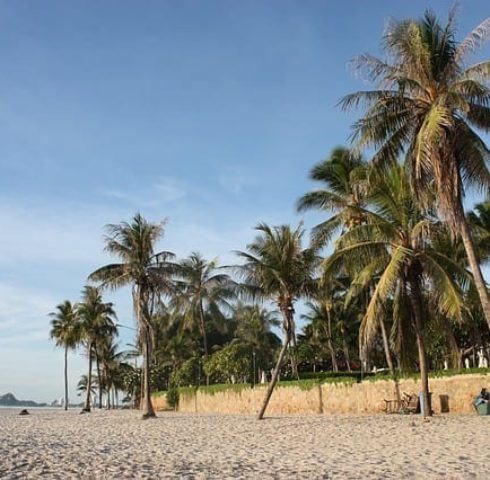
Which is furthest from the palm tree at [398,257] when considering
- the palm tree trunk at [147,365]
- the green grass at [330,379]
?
the palm tree trunk at [147,365]

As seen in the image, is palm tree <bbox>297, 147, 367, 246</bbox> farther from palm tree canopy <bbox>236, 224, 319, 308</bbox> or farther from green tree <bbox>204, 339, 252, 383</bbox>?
green tree <bbox>204, 339, 252, 383</bbox>

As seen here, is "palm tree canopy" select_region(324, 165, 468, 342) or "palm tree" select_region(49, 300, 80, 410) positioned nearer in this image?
"palm tree canopy" select_region(324, 165, 468, 342)

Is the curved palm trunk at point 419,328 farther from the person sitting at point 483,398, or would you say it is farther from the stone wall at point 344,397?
the stone wall at point 344,397

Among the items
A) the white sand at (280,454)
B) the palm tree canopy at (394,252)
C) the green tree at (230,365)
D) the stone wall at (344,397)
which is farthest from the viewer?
the green tree at (230,365)

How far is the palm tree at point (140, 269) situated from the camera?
27703mm

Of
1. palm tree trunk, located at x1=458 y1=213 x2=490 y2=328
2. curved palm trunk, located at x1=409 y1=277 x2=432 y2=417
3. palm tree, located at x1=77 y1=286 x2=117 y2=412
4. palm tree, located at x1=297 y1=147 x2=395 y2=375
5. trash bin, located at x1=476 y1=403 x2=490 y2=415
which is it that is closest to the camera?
palm tree trunk, located at x1=458 y1=213 x2=490 y2=328

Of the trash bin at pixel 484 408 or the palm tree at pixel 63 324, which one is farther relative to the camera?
the palm tree at pixel 63 324

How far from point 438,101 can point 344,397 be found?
14.5 m

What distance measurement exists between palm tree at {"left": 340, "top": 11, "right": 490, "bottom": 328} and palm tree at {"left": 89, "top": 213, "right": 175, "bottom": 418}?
46.8 feet

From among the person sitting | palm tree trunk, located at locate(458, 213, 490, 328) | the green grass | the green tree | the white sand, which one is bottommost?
the white sand

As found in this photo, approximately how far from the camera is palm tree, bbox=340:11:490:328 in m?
14.8

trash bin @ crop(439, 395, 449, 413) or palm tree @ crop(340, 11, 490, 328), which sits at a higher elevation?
palm tree @ crop(340, 11, 490, 328)

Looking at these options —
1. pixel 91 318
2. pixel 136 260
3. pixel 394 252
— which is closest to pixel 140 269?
pixel 136 260

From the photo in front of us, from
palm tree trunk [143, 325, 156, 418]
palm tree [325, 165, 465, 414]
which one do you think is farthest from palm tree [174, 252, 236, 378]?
palm tree [325, 165, 465, 414]
